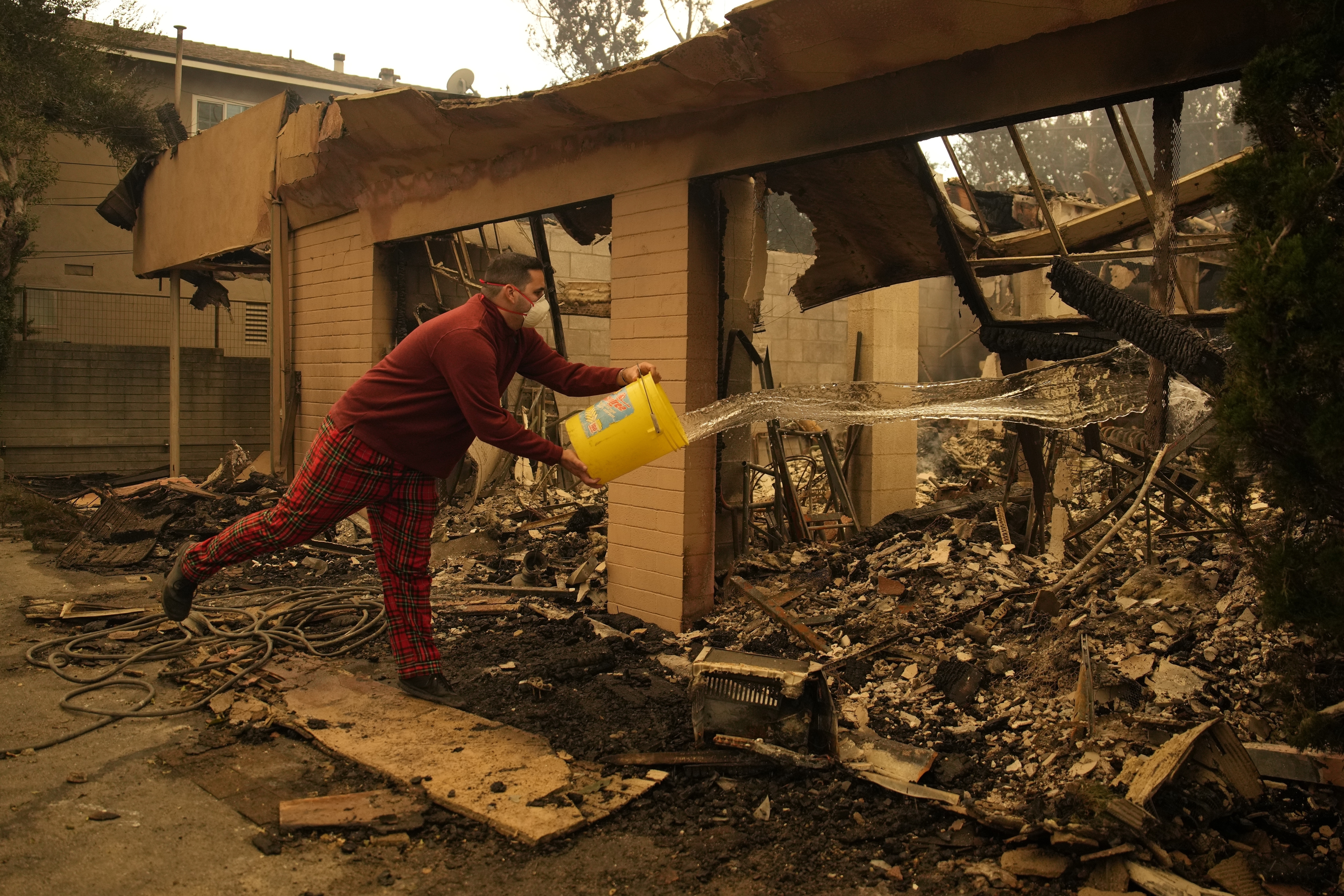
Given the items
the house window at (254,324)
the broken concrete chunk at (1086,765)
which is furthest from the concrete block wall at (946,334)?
the broken concrete chunk at (1086,765)

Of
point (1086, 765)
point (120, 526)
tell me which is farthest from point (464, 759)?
point (120, 526)

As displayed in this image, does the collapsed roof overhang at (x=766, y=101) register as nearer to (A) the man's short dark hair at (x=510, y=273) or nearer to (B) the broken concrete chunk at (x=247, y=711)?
(A) the man's short dark hair at (x=510, y=273)

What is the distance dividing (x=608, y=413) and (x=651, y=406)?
7.1 inches

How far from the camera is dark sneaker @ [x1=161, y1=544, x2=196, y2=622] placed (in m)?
3.73

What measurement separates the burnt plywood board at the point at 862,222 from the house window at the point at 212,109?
1976 cm

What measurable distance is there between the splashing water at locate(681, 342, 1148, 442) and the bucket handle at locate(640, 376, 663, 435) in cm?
101

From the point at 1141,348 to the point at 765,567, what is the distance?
2738 millimetres

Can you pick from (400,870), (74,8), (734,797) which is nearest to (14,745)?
(400,870)

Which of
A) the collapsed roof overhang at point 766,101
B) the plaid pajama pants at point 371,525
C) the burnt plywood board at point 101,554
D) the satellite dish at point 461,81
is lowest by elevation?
the burnt plywood board at point 101,554

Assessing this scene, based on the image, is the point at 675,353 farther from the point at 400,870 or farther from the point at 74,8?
the point at 74,8

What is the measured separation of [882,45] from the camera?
3.51 m

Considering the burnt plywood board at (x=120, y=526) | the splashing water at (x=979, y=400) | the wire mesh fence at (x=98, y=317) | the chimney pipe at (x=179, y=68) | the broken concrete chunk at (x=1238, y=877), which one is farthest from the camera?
the chimney pipe at (x=179, y=68)

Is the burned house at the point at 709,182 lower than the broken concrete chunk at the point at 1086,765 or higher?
higher

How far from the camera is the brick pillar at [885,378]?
809 cm
